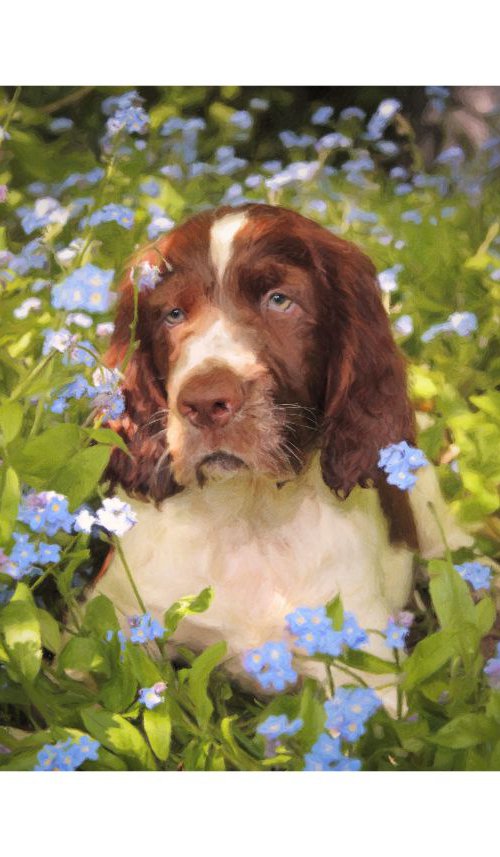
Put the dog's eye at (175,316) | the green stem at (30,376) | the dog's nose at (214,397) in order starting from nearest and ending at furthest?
1. the dog's nose at (214,397)
2. the dog's eye at (175,316)
3. the green stem at (30,376)

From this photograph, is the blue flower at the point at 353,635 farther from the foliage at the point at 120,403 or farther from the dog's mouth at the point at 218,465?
the dog's mouth at the point at 218,465

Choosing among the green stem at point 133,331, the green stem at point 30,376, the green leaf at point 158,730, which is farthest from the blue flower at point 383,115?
the green leaf at point 158,730

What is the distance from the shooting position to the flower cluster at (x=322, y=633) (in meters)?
2.21

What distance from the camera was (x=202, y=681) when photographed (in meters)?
2.27

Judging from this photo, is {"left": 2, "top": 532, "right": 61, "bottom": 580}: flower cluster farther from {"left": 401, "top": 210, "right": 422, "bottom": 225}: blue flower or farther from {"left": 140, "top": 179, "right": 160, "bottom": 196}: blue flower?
{"left": 401, "top": 210, "right": 422, "bottom": 225}: blue flower

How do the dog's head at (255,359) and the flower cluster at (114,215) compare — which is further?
the flower cluster at (114,215)

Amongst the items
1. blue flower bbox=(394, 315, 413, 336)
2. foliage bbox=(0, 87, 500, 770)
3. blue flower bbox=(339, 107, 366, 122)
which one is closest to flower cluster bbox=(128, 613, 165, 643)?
foliage bbox=(0, 87, 500, 770)

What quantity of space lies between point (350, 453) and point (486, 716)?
56 cm

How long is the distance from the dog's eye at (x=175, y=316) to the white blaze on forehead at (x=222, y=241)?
0.11 meters

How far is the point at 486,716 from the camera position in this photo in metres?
2.23

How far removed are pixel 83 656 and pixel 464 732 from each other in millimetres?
743

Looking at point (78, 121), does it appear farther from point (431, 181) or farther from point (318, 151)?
point (431, 181)

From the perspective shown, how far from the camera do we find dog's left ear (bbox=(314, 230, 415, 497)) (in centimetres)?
234

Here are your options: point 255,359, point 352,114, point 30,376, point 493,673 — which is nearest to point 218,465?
point 255,359
